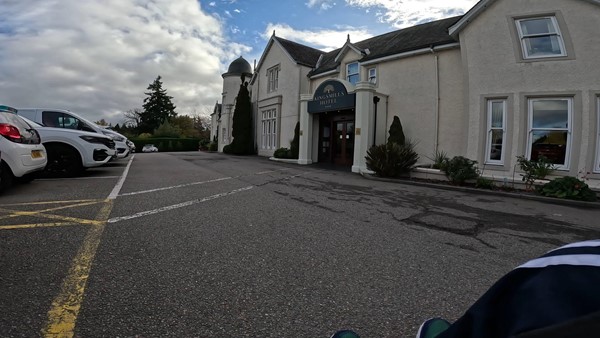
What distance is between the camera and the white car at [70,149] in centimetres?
904

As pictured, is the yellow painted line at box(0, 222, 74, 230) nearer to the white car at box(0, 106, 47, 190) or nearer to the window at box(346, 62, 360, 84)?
the white car at box(0, 106, 47, 190)

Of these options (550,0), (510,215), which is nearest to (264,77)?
(550,0)

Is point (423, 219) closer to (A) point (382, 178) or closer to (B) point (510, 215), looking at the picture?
(B) point (510, 215)

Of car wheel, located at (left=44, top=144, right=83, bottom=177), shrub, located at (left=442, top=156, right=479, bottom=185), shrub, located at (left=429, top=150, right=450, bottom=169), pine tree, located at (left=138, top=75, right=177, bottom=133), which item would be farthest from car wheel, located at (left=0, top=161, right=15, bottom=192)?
pine tree, located at (left=138, top=75, right=177, bottom=133)

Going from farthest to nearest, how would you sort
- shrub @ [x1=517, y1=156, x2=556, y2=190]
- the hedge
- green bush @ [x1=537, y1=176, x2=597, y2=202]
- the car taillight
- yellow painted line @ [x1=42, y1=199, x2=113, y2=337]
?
1. the hedge
2. shrub @ [x1=517, y1=156, x2=556, y2=190]
3. green bush @ [x1=537, y1=176, x2=597, y2=202]
4. the car taillight
5. yellow painted line @ [x1=42, y1=199, x2=113, y2=337]

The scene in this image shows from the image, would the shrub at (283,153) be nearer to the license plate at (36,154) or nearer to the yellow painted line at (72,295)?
the license plate at (36,154)

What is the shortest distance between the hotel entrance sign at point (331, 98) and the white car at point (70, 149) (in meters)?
9.61

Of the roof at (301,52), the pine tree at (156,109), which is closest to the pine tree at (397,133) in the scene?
the roof at (301,52)

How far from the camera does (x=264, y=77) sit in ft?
82.0

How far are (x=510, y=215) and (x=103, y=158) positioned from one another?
410 inches

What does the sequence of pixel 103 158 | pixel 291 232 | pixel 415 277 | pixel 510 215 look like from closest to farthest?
pixel 415 277, pixel 291 232, pixel 510 215, pixel 103 158

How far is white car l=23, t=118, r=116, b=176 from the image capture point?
9039 millimetres

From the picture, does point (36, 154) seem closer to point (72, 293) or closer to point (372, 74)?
point (72, 293)

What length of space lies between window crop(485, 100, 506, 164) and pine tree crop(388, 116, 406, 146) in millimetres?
3264
